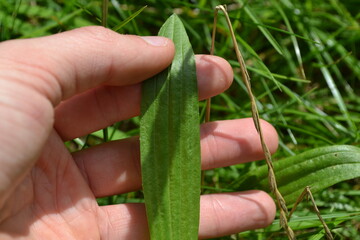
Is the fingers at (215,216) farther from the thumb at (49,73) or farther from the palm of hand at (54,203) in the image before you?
the thumb at (49,73)

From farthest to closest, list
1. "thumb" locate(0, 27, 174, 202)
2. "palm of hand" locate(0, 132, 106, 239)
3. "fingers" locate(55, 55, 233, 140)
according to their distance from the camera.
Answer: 1. "fingers" locate(55, 55, 233, 140)
2. "palm of hand" locate(0, 132, 106, 239)
3. "thumb" locate(0, 27, 174, 202)

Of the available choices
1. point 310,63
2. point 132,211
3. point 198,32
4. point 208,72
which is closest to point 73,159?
point 132,211

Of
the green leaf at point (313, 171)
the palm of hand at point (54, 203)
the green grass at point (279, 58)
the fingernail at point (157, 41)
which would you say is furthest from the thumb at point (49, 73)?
the green leaf at point (313, 171)

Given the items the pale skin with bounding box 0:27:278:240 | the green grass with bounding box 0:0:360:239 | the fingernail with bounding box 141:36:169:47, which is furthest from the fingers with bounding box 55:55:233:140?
the green grass with bounding box 0:0:360:239

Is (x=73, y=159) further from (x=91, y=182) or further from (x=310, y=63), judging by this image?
(x=310, y=63)

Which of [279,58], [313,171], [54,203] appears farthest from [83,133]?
[279,58]

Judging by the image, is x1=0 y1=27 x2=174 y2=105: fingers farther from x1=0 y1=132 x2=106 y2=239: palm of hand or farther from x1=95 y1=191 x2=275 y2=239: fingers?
x1=95 y1=191 x2=275 y2=239: fingers
